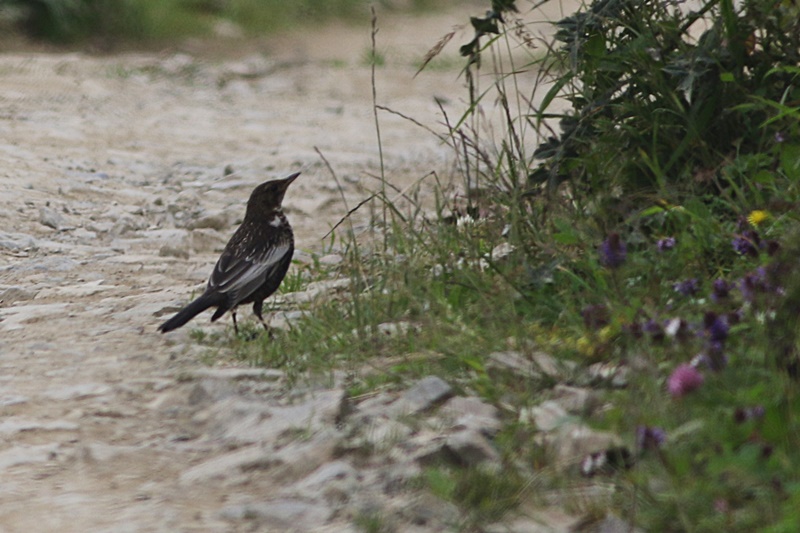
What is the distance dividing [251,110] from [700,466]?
873 centimetres

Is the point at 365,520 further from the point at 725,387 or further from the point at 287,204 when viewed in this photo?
the point at 287,204

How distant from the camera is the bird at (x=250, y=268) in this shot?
496 cm

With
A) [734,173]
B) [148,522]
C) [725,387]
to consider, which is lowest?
[148,522]

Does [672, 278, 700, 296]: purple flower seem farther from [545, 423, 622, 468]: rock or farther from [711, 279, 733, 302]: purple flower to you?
[545, 423, 622, 468]: rock

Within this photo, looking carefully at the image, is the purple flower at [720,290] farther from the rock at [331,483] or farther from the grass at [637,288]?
the rock at [331,483]

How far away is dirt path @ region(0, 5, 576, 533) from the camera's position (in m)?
3.71

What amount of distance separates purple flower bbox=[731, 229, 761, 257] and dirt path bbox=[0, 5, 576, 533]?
153 cm

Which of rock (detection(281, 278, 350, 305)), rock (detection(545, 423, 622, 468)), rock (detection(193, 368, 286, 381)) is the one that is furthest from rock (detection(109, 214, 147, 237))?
rock (detection(545, 423, 622, 468))

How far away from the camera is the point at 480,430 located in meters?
3.47

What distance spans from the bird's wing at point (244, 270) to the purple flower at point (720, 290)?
1912mm

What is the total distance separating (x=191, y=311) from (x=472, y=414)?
1.60 meters

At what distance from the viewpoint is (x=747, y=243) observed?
4.19 meters

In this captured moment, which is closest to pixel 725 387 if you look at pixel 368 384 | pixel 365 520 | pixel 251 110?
pixel 365 520

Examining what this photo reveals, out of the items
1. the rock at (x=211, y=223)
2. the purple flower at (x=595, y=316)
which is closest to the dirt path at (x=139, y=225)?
the rock at (x=211, y=223)
